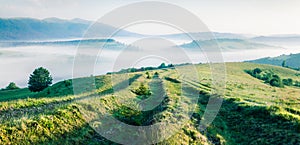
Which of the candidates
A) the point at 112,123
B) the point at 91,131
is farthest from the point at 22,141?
the point at 112,123

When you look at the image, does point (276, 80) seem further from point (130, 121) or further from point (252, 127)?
point (130, 121)

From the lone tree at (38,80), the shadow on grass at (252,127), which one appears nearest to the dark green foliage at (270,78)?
the shadow on grass at (252,127)

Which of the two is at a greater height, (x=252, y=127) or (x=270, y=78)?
(x=252, y=127)

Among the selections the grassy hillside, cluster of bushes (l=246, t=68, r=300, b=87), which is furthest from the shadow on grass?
cluster of bushes (l=246, t=68, r=300, b=87)

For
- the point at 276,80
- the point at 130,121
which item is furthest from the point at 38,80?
the point at 276,80

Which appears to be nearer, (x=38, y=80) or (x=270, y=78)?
(x=38, y=80)

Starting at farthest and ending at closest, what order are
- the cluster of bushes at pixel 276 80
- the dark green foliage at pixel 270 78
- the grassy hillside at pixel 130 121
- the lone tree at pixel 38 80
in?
1. the cluster of bushes at pixel 276 80
2. the dark green foliage at pixel 270 78
3. the lone tree at pixel 38 80
4. the grassy hillside at pixel 130 121

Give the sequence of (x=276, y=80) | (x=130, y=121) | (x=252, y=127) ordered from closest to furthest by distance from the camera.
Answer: (x=130, y=121) → (x=252, y=127) → (x=276, y=80)

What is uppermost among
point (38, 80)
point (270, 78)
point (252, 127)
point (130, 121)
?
point (130, 121)

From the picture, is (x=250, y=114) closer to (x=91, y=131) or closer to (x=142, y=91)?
(x=142, y=91)

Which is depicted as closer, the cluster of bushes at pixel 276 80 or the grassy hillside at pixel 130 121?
the grassy hillside at pixel 130 121

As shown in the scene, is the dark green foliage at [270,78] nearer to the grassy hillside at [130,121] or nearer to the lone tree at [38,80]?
the grassy hillside at [130,121]
